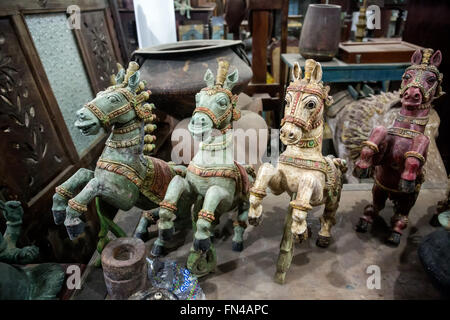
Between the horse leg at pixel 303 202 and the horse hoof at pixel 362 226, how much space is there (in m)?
0.58

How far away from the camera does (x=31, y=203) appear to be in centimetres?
148

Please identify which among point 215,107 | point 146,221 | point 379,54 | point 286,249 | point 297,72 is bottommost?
point 146,221

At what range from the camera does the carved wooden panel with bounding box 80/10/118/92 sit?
216 cm

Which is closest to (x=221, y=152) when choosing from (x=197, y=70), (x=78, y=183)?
(x=78, y=183)

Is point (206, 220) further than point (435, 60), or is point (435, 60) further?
point (435, 60)

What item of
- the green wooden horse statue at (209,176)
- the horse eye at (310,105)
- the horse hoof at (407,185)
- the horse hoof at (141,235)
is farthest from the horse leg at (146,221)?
the horse hoof at (407,185)

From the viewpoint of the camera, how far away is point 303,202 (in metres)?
1.10

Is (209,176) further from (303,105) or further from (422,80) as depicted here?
(422,80)

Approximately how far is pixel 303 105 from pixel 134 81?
67 cm

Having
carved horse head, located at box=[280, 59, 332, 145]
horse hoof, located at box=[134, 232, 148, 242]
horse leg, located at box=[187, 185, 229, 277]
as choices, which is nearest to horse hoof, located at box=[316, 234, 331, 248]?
horse leg, located at box=[187, 185, 229, 277]

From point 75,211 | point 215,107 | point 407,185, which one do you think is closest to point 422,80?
point 407,185

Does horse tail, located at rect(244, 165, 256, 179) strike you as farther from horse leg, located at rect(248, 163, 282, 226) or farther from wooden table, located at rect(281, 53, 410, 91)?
wooden table, located at rect(281, 53, 410, 91)

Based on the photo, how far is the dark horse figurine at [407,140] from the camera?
1305mm

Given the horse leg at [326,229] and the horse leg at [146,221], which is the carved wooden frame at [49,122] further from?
the horse leg at [326,229]
